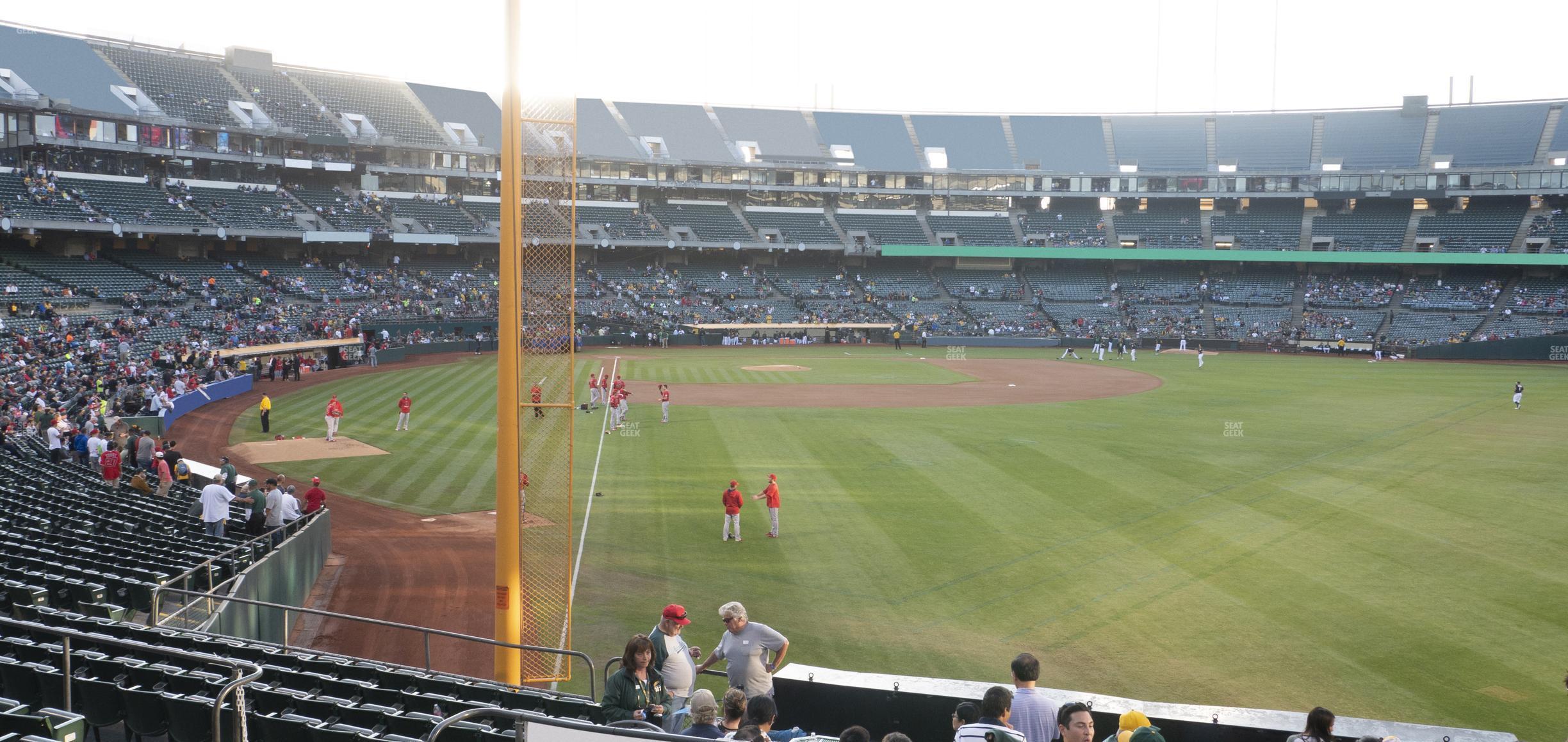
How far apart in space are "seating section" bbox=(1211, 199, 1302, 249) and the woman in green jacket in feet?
272

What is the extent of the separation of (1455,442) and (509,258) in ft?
103

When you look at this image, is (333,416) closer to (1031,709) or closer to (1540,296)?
(1031,709)

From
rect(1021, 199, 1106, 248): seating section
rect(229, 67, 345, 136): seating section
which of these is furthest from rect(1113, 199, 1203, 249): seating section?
rect(229, 67, 345, 136): seating section

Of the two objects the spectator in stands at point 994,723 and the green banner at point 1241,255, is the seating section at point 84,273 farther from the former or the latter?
the spectator in stands at point 994,723

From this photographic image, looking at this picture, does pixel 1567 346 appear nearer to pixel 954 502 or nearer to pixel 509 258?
pixel 954 502

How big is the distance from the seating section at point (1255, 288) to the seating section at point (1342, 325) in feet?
12.5

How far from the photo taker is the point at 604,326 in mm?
71625

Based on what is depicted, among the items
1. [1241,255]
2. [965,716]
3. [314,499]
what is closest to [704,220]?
[1241,255]

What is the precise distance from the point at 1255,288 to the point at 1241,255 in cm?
294

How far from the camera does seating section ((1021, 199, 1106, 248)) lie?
279 ft

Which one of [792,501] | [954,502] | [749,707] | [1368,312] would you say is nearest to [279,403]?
[792,501]

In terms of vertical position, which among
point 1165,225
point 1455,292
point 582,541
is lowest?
point 582,541

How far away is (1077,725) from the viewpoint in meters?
6.61

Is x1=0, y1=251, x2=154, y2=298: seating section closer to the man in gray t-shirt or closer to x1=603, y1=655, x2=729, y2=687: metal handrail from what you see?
x1=603, y1=655, x2=729, y2=687: metal handrail
